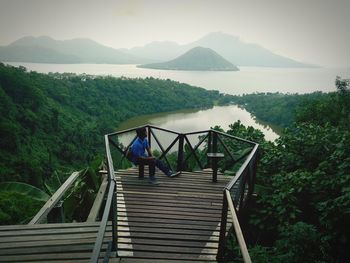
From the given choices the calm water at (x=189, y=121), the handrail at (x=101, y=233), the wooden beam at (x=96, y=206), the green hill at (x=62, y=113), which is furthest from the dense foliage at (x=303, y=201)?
the calm water at (x=189, y=121)

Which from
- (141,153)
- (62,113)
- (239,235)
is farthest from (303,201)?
(62,113)

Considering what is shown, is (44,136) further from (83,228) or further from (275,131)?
(83,228)

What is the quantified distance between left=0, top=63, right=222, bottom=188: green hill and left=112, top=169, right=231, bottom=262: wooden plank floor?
18.6 metres

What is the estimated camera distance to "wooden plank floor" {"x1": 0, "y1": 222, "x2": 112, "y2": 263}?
3768 millimetres

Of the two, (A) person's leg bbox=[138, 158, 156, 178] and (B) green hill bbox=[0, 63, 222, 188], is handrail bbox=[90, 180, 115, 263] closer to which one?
(A) person's leg bbox=[138, 158, 156, 178]

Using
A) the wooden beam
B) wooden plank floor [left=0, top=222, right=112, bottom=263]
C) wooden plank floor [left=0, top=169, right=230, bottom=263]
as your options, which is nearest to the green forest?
the wooden beam

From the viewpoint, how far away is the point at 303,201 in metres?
6.28

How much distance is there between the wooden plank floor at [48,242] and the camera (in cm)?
377

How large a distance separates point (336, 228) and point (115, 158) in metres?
5.93

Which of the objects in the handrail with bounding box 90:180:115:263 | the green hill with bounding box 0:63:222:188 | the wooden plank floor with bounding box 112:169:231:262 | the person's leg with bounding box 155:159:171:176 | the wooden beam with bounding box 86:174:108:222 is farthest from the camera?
the green hill with bounding box 0:63:222:188

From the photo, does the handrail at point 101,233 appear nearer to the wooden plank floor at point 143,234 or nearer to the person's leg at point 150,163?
the wooden plank floor at point 143,234

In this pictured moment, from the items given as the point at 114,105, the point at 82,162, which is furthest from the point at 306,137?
the point at 114,105

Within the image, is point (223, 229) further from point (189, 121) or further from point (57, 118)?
point (189, 121)

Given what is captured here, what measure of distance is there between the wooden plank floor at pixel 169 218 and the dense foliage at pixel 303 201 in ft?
2.74
